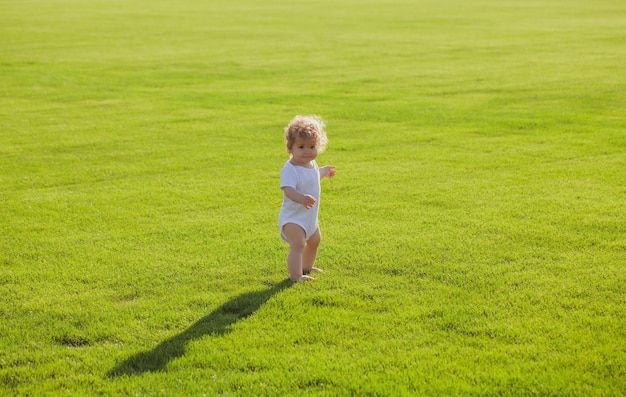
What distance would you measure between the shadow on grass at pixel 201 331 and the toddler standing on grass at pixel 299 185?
10.5 inches

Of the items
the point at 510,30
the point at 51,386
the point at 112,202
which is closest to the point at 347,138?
the point at 112,202

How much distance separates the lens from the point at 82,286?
615cm

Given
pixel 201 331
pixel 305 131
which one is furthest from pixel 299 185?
pixel 201 331

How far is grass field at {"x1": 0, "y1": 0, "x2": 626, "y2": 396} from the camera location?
15.9 ft

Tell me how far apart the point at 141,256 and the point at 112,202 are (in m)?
1.89

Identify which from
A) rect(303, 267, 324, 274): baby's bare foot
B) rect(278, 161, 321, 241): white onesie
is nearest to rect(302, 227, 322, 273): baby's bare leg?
rect(303, 267, 324, 274): baby's bare foot

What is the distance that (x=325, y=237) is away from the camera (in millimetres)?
7246

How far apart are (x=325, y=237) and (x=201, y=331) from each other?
2.18 m

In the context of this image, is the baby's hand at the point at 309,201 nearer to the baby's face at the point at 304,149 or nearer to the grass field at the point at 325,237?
the baby's face at the point at 304,149

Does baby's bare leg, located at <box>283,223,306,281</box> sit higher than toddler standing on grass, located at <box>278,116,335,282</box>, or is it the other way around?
toddler standing on grass, located at <box>278,116,335,282</box>

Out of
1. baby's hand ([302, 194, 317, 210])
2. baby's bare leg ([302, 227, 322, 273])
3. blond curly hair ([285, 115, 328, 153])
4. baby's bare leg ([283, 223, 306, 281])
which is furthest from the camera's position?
baby's bare leg ([302, 227, 322, 273])

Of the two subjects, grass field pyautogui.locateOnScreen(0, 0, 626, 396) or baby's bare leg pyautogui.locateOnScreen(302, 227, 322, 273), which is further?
baby's bare leg pyautogui.locateOnScreen(302, 227, 322, 273)

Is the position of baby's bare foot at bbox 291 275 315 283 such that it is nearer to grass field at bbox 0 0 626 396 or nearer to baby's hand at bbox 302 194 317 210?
grass field at bbox 0 0 626 396

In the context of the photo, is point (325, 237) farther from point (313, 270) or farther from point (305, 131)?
point (305, 131)
